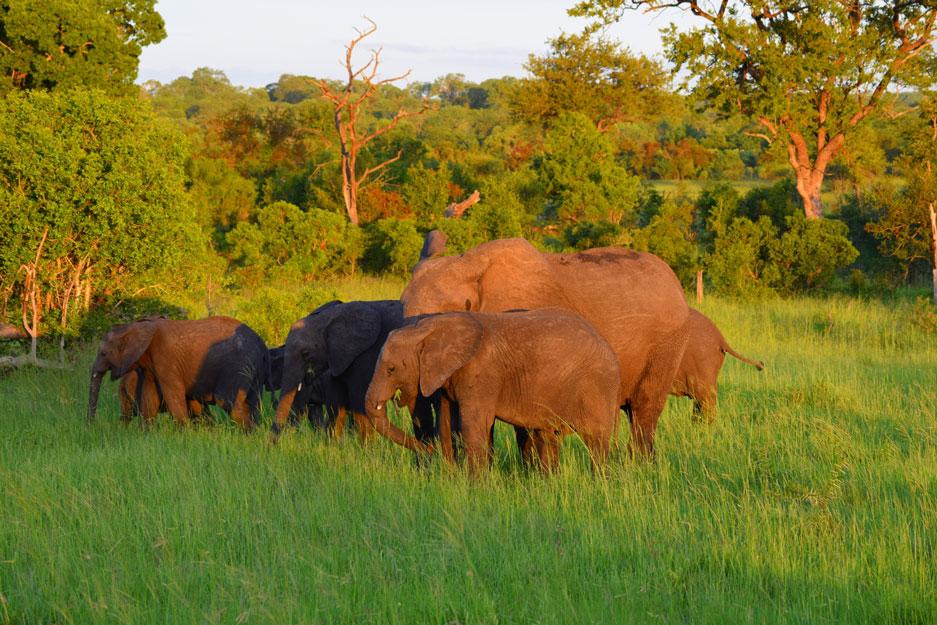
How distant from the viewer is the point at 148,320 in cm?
966

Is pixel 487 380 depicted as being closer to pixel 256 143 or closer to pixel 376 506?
pixel 376 506

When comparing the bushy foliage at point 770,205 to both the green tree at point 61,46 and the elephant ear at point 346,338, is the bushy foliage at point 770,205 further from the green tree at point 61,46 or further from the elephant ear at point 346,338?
the elephant ear at point 346,338

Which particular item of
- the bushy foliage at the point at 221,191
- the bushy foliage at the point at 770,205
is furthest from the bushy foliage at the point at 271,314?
the bushy foliage at the point at 221,191

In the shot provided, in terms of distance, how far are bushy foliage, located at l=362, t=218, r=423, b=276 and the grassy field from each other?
13.6 m

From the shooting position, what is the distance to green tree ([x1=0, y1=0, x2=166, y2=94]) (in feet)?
49.6

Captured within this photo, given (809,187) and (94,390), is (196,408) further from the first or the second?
(809,187)

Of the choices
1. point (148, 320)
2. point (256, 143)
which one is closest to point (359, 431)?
point (148, 320)

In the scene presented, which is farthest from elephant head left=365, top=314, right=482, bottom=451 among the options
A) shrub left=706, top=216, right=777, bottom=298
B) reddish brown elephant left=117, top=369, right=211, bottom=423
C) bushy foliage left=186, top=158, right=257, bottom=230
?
bushy foliage left=186, top=158, right=257, bottom=230

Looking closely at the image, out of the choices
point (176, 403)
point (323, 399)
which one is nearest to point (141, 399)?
point (176, 403)

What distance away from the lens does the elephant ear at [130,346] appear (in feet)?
29.8

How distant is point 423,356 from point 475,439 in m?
0.66

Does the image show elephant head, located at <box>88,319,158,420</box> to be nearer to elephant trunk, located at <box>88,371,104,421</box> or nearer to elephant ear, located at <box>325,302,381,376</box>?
elephant trunk, located at <box>88,371,104,421</box>

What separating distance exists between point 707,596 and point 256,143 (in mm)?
31114

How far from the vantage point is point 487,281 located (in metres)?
7.61
